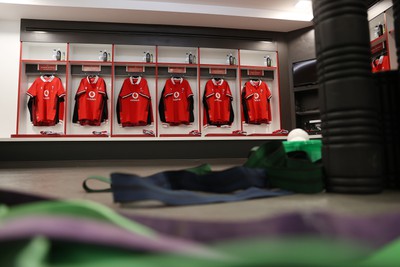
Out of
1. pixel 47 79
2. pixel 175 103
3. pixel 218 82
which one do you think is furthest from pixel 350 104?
pixel 47 79

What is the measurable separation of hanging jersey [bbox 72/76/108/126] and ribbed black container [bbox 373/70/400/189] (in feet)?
16.0

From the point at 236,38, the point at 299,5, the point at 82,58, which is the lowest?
the point at 82,58

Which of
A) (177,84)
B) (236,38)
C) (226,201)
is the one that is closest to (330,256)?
(226,201)

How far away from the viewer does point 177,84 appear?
5.39 meters

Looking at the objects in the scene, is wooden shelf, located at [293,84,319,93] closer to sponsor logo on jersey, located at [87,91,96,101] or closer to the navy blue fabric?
sponsor logo on jersey, located at [87,91,96,101]

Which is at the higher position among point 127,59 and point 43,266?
point 127,59

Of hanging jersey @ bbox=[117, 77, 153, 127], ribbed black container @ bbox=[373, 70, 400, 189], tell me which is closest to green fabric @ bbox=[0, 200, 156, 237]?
ribbed black container @ bbox=[373, 70, 400, 189]

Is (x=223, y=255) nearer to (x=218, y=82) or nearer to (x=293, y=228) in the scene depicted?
(x=293, y=228)

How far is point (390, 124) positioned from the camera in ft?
2.95

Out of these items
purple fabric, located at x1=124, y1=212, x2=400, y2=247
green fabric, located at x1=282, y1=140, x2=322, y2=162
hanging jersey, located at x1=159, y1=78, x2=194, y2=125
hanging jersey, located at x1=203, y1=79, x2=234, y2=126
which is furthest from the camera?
hanging jersey, located at x1=203, y1=79, x2=234, y2=126

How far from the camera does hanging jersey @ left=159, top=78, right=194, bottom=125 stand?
5320mm

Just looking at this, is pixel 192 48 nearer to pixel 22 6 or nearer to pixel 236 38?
pixel 236 38

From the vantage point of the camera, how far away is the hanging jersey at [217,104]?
543 centimetres

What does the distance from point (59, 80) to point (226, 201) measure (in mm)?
5235
